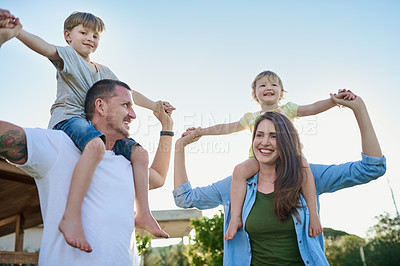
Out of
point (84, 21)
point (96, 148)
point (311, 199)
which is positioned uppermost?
point (84, 21)

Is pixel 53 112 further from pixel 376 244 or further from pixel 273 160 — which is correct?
pixel 376 244

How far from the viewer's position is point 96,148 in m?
1.95

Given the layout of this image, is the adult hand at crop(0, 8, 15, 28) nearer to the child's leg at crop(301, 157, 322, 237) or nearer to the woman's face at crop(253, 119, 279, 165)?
the woman's face at crop(253, 119, 279, 165)

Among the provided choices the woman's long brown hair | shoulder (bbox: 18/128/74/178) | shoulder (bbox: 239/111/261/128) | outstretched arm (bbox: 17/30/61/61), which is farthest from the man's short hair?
A: shoulder (bbox: 239/111/261/128)

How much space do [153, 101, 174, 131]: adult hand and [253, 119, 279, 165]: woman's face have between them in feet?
2.25

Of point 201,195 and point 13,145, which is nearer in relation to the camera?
point 13,145

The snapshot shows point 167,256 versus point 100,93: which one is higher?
point 100,93

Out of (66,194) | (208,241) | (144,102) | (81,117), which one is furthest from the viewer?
(208,241)

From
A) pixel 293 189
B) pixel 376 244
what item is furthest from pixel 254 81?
pixel 376 244

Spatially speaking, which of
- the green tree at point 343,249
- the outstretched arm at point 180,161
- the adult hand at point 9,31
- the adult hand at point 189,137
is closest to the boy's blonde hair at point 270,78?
the adult hand at point 189,137

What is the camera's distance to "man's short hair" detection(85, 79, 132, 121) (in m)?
2.24

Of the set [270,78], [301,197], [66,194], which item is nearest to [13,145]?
[66,194]

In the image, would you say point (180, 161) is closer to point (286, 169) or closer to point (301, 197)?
point (286, 169)

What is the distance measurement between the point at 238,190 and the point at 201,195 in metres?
0.31
